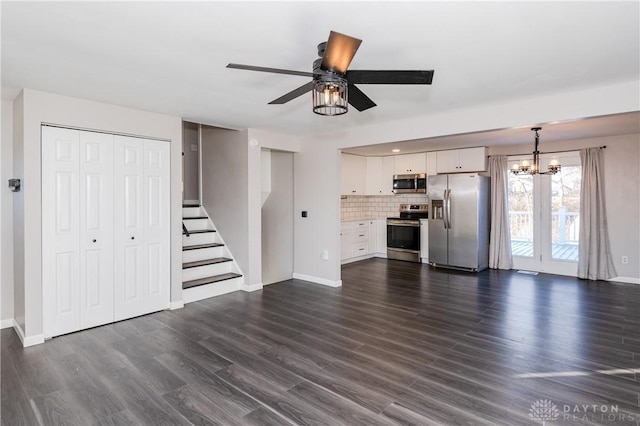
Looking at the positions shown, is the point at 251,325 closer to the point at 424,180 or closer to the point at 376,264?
the point at 376,264

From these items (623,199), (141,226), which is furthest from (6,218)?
(623,199)

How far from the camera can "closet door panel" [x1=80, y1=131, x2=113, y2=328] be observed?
358 centimetres

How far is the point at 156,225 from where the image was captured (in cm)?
413

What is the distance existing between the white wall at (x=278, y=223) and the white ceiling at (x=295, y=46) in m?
2.55

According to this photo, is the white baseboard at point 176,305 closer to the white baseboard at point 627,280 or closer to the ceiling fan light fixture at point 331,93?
the ceiling fan light fixture at point 331,93

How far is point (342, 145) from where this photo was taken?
5.22 m

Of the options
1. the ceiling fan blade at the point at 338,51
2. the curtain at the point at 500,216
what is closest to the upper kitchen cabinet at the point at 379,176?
the curtain at the point at 500,216

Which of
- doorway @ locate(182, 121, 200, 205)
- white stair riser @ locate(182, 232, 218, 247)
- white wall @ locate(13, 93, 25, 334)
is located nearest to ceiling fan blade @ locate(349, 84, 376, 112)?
white wall @ locate(13, 93, 25, 334)

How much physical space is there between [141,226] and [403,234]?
17.2 ft

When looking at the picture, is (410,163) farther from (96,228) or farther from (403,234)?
(96,228)

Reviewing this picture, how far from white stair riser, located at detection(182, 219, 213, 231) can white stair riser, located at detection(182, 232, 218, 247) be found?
21 centimetres

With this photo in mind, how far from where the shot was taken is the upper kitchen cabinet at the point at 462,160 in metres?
6.58

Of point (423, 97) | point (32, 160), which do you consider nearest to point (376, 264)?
point (423, 97)

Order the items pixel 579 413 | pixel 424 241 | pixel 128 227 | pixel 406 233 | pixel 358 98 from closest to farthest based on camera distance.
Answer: pixel 579 413
pixel 358 98
pixel 128 227
pixel 424 241
pixel 406 233
